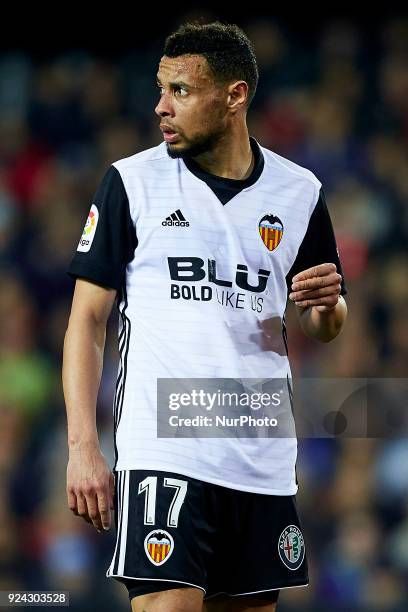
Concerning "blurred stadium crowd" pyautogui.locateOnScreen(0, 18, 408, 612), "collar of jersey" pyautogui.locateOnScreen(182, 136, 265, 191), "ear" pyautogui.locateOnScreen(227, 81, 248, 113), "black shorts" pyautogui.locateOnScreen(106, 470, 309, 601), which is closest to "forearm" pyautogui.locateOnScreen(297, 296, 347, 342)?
"collar of jersey" pyautogui.locateOnScreen(182, 136, 265, 191)

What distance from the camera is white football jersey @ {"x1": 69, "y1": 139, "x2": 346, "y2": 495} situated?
113 inches

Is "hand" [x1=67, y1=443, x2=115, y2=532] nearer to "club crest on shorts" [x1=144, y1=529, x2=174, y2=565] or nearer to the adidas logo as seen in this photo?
"club crest on shorts" [x1=144, y1=529, x2=174, y2=565]

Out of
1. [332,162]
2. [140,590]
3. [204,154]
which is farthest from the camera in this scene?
[332,162]

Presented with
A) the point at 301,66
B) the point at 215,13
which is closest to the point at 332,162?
the point at 301,66

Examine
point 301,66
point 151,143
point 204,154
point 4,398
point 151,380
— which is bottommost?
point 4,398

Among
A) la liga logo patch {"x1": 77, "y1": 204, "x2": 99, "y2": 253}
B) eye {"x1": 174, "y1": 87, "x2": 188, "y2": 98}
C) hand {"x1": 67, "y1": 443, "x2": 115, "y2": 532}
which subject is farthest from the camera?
eye {"x1": 174, "y1": 87, "x2": 188, "y2": 98}

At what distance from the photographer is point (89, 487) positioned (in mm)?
2717

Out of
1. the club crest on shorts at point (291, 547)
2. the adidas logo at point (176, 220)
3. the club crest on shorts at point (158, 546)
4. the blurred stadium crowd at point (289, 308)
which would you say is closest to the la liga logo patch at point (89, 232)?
the adidas logo at point (176, 220)

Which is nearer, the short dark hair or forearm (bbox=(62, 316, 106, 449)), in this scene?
forearm (bbox=(62, 316, 106, 449))

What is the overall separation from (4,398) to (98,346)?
8.98ft

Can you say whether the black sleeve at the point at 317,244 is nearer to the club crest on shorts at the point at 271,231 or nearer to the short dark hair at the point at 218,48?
the club crest on shorts at the point at 271,231

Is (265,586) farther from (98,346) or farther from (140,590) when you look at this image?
(98,346)

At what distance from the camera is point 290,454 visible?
306 cm

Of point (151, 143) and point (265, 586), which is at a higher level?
point (151, 143)
